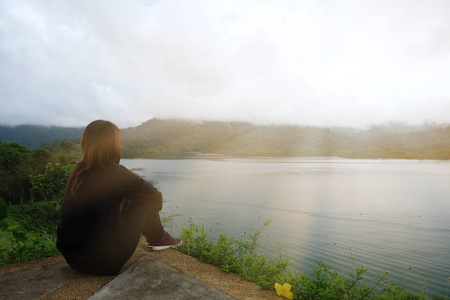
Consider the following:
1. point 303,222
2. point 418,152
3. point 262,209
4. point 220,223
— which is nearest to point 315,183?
point 262,209

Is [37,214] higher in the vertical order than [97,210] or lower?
lower

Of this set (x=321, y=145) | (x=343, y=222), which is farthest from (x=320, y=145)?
(x=343, y=222)

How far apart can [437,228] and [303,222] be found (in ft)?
39.2

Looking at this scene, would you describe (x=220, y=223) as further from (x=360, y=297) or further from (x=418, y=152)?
(x=418, y=152)

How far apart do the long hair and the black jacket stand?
0.23 feet

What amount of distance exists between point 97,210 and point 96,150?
2.26 ft

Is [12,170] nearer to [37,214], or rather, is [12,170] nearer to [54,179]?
[37,214]

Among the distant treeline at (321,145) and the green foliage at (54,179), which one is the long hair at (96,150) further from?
the distant treeline at (321,145)

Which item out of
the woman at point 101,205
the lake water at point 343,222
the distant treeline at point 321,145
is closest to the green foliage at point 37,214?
the lake water at point 343,222

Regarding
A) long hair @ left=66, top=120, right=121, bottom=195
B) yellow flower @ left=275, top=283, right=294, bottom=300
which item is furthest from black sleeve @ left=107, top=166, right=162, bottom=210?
yellow flower @ left=275, top=283, right=294, bottom=300

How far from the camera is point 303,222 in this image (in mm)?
25703

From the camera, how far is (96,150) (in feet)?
9.63

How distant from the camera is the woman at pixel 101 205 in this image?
2908mm

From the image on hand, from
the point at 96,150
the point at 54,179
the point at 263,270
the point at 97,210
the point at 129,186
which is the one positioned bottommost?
the point at 54,179
